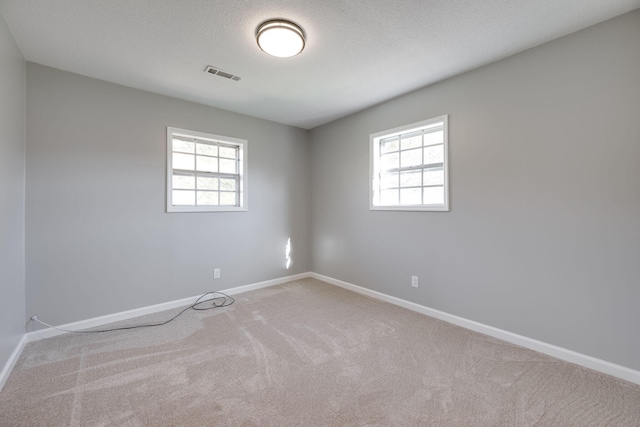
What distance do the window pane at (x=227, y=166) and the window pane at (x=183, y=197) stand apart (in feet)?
1.75

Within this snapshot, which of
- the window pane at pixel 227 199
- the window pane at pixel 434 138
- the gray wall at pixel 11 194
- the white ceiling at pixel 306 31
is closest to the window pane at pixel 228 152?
the window pane at pixel 227 199

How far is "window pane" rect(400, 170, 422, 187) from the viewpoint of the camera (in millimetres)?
3209

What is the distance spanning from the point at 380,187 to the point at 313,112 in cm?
144

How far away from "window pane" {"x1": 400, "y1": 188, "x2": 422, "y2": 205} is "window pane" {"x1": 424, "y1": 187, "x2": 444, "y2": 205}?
0.08 meters

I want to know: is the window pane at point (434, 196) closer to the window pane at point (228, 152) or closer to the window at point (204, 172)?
the window at point (204, 172)

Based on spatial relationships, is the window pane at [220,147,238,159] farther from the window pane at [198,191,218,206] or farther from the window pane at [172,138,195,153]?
the window pane at [198,191,218,206]

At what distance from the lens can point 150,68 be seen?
2600mm

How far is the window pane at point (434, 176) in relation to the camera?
118 inches

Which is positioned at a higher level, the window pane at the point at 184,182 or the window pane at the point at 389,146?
the window pane at the point at 389,146

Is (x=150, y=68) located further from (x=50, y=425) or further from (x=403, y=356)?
(x=403, y=356)

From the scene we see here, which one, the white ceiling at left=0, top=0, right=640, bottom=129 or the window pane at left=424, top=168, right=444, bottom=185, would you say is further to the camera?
the window pane at left=424, top=168, right=444, bottom=185

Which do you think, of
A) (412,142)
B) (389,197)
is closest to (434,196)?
(389,197)

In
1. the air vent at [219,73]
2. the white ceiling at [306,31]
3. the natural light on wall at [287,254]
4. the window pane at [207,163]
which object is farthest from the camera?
the natural light on wall at [287,254]

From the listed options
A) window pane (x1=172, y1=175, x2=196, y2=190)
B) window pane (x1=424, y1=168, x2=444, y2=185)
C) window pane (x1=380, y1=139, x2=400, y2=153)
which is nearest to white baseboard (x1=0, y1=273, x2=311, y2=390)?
window pane (x1=172, y1=175, x2=196, y2=190)
